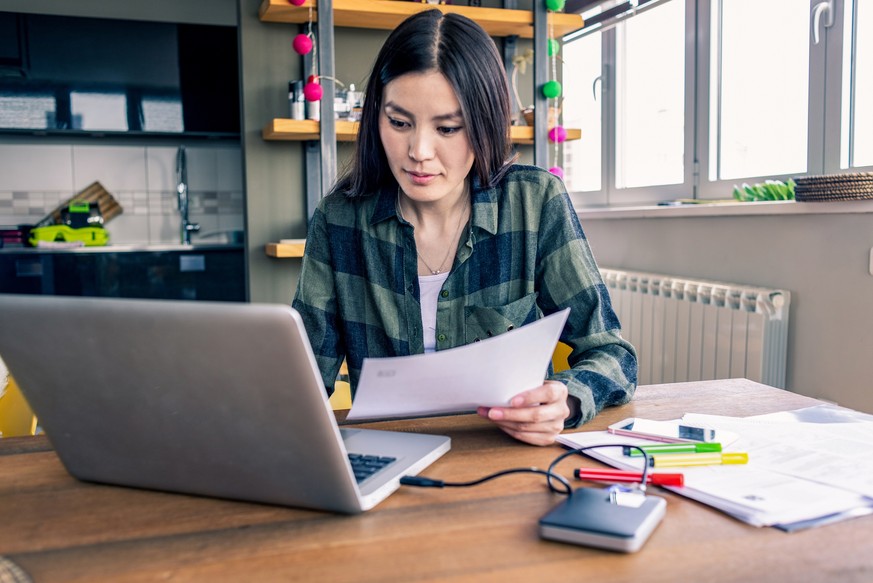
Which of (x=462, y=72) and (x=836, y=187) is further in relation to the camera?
(x=836, y=187)

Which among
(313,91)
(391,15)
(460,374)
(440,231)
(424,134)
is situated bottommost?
(460,374)

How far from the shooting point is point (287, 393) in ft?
2.06

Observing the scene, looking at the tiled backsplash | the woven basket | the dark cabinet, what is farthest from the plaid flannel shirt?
the tiled backsplash

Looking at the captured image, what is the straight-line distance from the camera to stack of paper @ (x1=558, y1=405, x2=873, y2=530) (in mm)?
688

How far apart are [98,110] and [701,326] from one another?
3.12 meters

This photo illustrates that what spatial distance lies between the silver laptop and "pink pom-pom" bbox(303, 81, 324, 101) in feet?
6.18

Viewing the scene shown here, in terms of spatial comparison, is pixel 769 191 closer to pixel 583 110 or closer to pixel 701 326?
pixel 701 326

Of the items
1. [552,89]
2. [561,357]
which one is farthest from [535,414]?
[552,89]

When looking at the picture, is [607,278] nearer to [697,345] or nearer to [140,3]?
[697,345]

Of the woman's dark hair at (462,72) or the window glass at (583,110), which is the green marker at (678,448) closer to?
the woman's dark hair at (462,72)

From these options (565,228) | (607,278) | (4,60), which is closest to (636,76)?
(607,278)

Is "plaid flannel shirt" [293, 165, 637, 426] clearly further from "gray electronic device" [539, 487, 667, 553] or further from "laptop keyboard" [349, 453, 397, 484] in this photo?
"gray electronic device" [539, 487, 667, 553]

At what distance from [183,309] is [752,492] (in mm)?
546

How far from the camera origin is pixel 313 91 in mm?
2506
